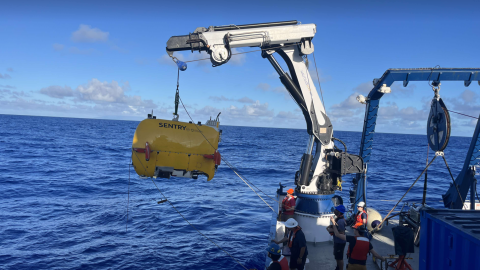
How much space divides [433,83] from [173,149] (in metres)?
8.91

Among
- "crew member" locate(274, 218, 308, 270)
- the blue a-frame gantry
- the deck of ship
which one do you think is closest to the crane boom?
the deck of ship

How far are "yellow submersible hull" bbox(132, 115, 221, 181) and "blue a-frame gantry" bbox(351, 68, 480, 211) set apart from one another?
5.91 metres

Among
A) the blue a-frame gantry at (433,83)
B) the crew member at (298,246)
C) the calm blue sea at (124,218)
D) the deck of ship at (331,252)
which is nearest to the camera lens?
the crew member at (298,246)

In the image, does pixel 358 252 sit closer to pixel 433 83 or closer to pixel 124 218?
pixel 433 83

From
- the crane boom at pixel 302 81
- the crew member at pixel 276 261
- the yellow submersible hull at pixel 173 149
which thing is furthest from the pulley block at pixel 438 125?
the yellow submersible hull at pixel 173 149

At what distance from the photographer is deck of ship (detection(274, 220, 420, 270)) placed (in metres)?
8.19

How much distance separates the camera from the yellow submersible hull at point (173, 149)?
9008 mm

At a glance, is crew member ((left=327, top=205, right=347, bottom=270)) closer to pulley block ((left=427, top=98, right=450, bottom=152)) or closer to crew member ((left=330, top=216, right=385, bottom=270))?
crew member ((left=330, top=216, right=385, bottom=270))

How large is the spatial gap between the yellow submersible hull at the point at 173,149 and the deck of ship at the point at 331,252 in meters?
3.87

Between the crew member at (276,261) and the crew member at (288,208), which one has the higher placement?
the crew member at (276,261)

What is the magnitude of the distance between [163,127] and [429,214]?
22.9 feet

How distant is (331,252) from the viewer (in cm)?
909

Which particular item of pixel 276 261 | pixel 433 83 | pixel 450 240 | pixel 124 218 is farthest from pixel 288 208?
pixel 124 218

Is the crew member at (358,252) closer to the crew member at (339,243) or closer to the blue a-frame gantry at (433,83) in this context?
the crew member at (339,243)
